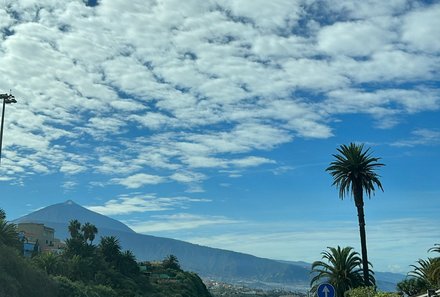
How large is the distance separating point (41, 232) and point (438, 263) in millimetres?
109962

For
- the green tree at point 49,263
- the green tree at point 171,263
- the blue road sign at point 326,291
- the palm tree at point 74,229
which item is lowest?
the blue road sign at point 326,291

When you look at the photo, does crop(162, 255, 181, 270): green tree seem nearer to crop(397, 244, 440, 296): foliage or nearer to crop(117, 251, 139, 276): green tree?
crop(117, 251, 139, 276): green tree

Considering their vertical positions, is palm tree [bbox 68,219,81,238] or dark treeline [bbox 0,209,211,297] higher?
palm tree [bbox 68,219,81,238]

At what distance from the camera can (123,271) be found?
118 meters

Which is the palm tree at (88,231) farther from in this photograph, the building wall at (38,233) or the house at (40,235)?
the building wall at (38,233)

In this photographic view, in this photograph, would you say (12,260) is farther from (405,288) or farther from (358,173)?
(405,288)

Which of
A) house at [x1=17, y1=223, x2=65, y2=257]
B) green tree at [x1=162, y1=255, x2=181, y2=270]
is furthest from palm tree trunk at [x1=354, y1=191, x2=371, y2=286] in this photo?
green tree at [x1=162, y1=255, x2=181, y2=270]

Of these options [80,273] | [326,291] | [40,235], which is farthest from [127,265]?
[326,291]

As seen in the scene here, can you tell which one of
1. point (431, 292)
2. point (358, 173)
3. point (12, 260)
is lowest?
point (431, 292)

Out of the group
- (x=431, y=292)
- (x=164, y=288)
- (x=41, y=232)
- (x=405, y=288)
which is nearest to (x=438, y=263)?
(x=431, y=292)

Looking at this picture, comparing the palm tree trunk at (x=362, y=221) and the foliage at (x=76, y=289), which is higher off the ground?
the palm tree trunk at (x=362, y=221)

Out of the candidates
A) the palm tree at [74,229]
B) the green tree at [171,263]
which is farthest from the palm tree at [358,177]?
the green tree at [171,263]

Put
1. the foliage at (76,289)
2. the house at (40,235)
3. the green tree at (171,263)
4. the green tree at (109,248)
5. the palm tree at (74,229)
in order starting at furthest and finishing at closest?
the green tree at (171,263), the house at (40,235), the green tree at (109,248), the palm tree at (74,229), the foliage at (76,289)

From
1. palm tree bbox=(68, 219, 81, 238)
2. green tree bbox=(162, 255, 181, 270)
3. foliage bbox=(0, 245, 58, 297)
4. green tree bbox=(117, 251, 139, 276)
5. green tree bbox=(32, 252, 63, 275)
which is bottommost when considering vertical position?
foliage bbox=(0, 245, 58, 297)
